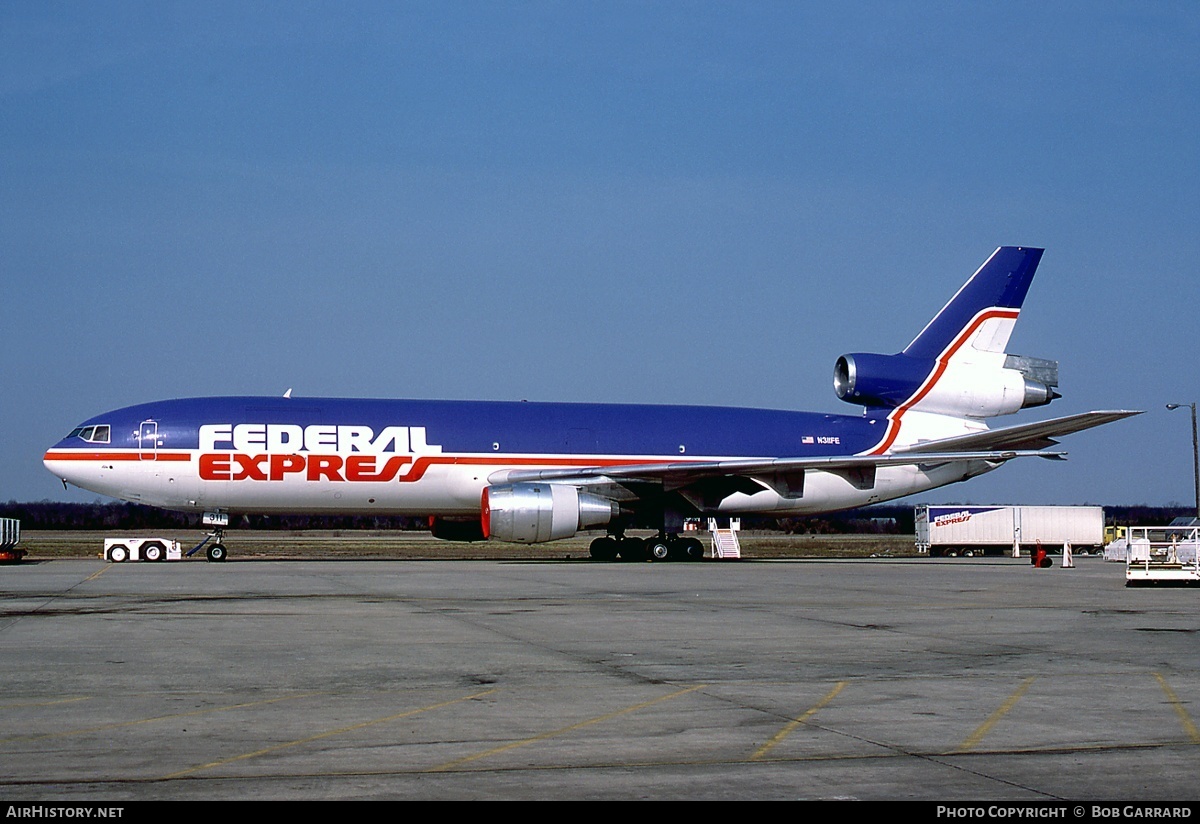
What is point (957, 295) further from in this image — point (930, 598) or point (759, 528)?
point (759, 528)

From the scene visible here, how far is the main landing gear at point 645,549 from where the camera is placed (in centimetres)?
3494

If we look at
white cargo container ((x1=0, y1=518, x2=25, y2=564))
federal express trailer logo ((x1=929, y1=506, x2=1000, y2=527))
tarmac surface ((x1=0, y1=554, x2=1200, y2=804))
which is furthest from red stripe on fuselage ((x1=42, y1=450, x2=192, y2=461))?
federal express trailer logo ((x1=929, y1=506, x2=1000, y2=527))

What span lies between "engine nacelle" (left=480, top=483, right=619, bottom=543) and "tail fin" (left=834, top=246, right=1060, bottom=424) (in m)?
10.5

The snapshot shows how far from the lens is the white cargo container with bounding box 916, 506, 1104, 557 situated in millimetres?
54719

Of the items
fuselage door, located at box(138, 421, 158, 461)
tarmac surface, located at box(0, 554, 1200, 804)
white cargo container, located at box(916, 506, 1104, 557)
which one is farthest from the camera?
white cargo container, located at box(916, 506, 1104, 557)

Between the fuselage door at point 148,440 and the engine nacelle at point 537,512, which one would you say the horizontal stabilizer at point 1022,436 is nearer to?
the engine nacelle at point 537,512

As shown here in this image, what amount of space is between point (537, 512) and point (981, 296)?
16.6 m

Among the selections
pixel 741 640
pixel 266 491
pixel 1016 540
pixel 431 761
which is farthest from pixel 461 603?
pixel 1016 540

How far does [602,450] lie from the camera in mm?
34344

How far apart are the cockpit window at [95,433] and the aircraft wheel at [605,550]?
536 inches

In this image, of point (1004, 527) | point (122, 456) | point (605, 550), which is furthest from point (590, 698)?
point (1004, 527)

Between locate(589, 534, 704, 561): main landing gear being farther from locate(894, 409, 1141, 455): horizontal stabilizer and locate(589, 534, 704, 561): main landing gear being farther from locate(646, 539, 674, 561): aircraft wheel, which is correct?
locate(894, 409, 1141, 455): horizontal stabilizer

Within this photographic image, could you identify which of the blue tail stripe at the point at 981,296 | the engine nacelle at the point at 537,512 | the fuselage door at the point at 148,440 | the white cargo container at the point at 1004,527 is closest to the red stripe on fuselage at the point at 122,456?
the fuselage door at the point at 148,440

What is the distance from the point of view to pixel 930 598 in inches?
819
